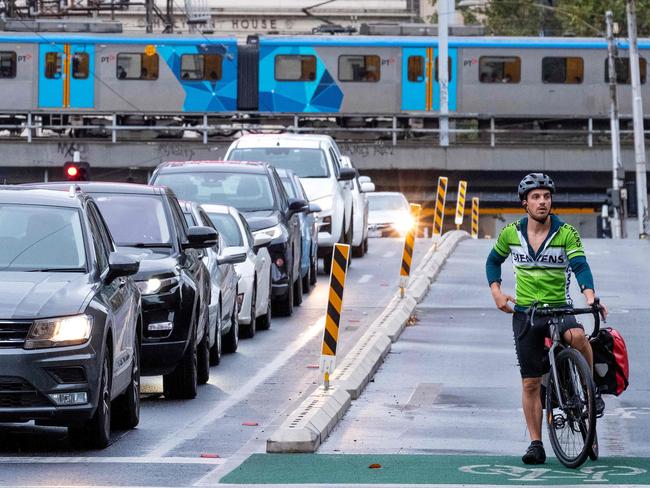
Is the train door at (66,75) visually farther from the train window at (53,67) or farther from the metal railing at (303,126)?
the metal railing at (303,126)

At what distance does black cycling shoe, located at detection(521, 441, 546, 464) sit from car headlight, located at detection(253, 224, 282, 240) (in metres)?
10.9

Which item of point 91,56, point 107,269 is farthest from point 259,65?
point 107,269

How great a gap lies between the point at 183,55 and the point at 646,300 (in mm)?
29686

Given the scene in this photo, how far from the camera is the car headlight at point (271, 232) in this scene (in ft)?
70.4

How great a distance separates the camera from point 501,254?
10984 millimetres

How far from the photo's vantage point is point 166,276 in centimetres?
1429

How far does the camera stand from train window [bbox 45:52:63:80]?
51156mm

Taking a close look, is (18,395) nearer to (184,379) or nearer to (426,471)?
(426,471)

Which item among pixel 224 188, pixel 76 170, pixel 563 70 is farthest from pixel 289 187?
pixel 563 70

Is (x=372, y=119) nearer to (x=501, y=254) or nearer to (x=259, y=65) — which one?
(x=259, y=65)

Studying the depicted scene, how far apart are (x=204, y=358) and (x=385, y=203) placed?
27.3 metres

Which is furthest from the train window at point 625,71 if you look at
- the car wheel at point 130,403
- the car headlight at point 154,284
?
the car wheel at point 130,403

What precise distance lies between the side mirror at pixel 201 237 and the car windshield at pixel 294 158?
1317cm

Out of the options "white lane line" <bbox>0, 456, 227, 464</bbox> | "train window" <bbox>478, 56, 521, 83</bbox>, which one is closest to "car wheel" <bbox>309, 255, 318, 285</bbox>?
"white lane line" <bbox>0, 456, 227, 464</bbox>
